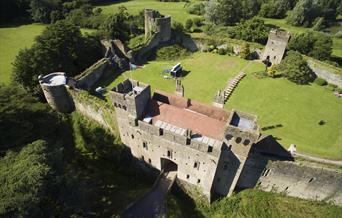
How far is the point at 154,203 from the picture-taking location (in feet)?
94.6

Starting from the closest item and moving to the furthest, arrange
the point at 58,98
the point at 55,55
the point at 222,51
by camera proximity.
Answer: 1. the point at 58,98
2. the point at 55,55
3. the point at 222,51

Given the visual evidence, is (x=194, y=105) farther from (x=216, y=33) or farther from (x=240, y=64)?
(x=216, y=33)

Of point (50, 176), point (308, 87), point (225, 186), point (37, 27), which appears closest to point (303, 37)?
point (308, 87)

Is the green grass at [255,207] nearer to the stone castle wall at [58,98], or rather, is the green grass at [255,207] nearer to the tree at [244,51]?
the stone castle wall at [58,98]

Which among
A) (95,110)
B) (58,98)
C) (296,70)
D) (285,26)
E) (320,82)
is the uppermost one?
(296,70)

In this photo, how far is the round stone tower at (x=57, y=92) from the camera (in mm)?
37344

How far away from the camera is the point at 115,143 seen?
3416 cm

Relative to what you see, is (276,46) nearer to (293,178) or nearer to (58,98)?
(293,178)

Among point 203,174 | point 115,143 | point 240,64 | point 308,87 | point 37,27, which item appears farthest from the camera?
point 37,27

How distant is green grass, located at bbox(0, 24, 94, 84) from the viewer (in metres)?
54.2

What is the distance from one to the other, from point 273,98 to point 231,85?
8.17 m

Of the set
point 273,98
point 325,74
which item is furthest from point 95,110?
point 325,74

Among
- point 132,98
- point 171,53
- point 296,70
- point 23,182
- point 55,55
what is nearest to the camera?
point 23,182

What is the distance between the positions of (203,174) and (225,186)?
3.84 m
